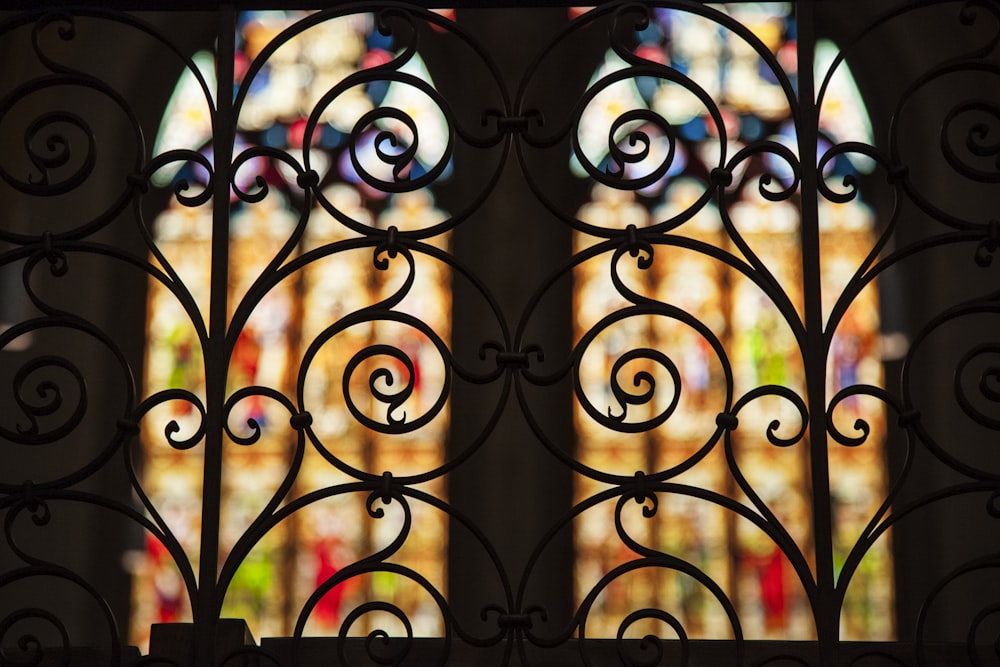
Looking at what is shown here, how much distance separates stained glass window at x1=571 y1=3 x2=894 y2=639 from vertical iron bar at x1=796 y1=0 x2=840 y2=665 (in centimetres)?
309

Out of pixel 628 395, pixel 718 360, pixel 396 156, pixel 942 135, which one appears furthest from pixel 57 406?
pixel 718 360

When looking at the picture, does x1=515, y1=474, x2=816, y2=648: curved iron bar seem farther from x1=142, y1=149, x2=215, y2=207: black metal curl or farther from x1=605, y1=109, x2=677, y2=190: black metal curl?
x1=142, y1=149, x2=215, y2=207: black metal curl

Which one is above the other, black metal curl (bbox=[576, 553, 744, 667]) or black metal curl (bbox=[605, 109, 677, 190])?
black metal curl (bbox=[605, 109, 677, 190])

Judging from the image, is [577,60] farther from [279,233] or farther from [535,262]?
[279,233]

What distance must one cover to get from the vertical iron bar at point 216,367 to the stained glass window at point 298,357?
10.2 ft

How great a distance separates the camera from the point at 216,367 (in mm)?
2596

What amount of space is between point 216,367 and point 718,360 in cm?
390

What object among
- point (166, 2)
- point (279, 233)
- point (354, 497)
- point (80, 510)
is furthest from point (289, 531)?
point (166, 2)

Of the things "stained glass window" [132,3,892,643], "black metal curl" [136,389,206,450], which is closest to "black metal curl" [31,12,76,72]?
"black metal curl" [136,389,206,450]

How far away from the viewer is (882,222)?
6.90 metres

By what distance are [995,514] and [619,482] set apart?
60 centimetres

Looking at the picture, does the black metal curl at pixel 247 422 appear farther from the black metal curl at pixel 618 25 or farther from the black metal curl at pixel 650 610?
the black metal curl at pixel 618 25

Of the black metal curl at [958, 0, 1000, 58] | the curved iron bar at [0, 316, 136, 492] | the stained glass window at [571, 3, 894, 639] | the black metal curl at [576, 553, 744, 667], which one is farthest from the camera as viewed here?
the stained glass window at [571, 3, 894, 639]

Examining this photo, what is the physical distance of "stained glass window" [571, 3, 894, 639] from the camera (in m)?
6.29
